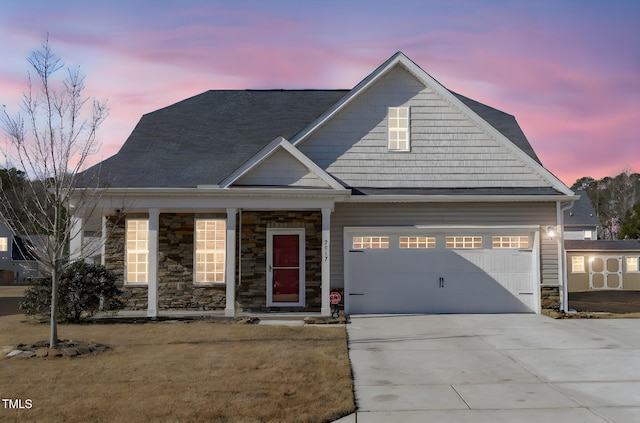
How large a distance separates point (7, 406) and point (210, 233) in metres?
10.3

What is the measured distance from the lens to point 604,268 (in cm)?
2980

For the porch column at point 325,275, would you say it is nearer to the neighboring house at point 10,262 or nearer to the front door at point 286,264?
the front door at point 286,264

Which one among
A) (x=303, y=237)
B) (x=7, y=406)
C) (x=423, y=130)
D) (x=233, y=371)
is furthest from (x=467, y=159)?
(x=7, y=406)

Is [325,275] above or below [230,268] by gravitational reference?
below

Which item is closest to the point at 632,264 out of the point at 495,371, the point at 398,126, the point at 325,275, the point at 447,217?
the point at 447,217

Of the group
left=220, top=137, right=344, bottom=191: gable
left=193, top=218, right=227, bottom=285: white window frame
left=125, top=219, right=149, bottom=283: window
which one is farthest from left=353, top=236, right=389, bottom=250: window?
left=125, top=219, right=149, bottom=283: window

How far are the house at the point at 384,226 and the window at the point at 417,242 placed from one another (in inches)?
1.1

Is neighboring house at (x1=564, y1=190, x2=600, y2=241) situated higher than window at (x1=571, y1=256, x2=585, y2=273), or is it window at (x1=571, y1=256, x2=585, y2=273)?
neighboring house at (x1=564, y1=190, x2=600, y2=241)

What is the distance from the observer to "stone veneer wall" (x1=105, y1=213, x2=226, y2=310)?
17.0 metres

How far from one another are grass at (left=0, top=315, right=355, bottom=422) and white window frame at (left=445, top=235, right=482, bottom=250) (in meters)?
5.72

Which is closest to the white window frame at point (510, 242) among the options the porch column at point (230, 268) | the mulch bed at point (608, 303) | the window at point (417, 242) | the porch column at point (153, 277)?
the window at point (417, 242)

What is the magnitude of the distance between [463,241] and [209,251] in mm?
7148

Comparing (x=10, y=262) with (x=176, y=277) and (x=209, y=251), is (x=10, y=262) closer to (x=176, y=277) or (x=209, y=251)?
(x=176, y=277)

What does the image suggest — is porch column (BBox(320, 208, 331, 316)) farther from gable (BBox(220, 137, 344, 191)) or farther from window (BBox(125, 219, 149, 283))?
window (BBox(125, 219, 149, 283))
